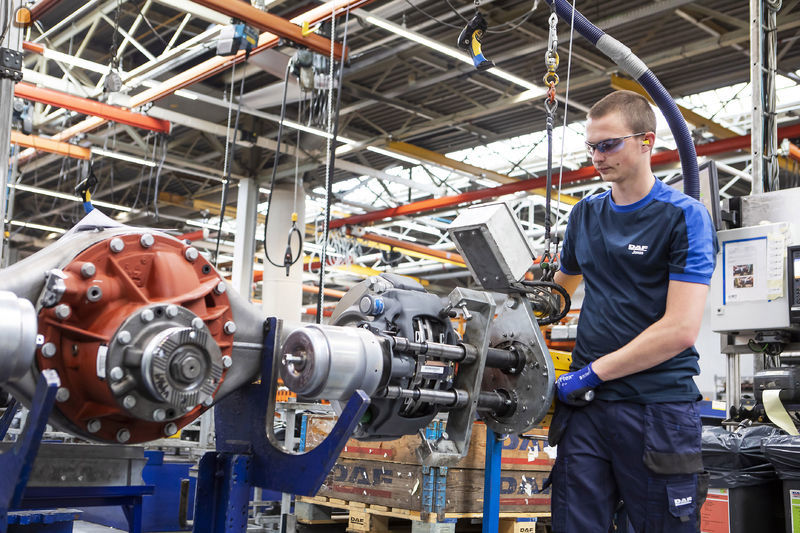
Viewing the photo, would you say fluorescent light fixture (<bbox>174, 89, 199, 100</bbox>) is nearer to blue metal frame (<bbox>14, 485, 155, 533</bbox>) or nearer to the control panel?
the control panel

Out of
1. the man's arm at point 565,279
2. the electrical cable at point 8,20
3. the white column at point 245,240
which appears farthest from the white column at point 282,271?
the man's arm at point 565,279

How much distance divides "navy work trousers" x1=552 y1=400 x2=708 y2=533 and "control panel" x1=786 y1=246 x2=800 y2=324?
1926 millimetres

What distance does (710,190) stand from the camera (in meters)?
4.27

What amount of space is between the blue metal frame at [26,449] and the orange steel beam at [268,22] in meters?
5.16

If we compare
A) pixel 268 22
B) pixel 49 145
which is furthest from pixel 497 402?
pixel 49 145

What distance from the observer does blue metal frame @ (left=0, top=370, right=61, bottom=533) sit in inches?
64.5

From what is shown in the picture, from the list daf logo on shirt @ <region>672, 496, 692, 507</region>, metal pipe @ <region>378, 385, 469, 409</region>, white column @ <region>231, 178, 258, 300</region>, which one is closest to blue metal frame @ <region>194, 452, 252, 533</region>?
metal pipe @ <region>378, 385, 469, 409</region>

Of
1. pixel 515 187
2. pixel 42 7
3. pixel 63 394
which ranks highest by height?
pixel 42 7

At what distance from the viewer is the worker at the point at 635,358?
2.25m

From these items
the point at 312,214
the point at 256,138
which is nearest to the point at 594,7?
the point at 256,138

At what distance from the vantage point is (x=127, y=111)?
29.6 ft

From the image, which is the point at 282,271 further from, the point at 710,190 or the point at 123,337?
the point at 123,337

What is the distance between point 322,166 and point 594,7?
5305 mm

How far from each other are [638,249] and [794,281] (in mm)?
2011
